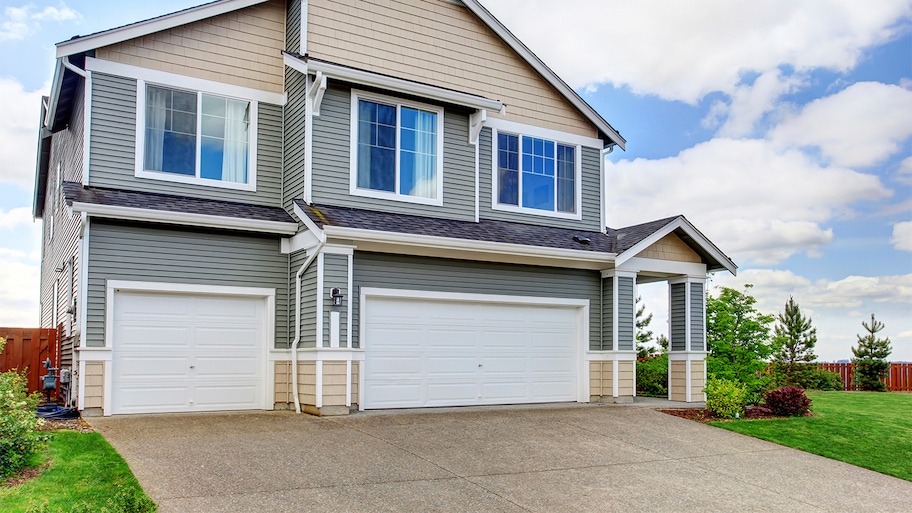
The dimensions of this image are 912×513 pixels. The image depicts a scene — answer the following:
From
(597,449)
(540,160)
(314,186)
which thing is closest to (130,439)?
(314,186)

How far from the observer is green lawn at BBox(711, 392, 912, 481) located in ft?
36.7

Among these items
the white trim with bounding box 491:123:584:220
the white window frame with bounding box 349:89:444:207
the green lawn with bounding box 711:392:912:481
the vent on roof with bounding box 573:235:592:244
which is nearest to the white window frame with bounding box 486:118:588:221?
the white trim with bounding box 491:123:584:220

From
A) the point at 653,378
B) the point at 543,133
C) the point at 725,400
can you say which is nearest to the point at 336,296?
the point at 543,133

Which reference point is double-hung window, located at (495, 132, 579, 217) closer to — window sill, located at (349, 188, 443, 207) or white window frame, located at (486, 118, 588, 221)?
white window frame, located at (486, 118, 588, 221)

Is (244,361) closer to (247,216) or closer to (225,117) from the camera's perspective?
(247,216)

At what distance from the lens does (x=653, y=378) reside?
1855 cm

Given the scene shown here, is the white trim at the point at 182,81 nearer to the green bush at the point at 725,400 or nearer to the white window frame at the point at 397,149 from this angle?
the white window frame at the point at 397,149

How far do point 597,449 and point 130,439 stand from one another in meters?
6.17

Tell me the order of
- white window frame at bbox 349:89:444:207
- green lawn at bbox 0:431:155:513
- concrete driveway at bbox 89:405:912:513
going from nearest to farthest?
green lawn at bbox 0:431:155:513, concrete driveway at bbox 89:405:912:513, white window frame at bbox 349:89:444:207

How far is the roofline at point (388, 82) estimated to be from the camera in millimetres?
13055

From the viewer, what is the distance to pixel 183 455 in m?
8.89

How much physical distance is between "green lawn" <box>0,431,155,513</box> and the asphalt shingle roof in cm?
417

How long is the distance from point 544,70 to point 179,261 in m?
8.53

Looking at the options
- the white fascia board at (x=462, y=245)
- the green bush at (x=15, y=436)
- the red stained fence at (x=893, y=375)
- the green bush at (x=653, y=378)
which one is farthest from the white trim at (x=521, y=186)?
the red stained fence at (x=893, y=375)
